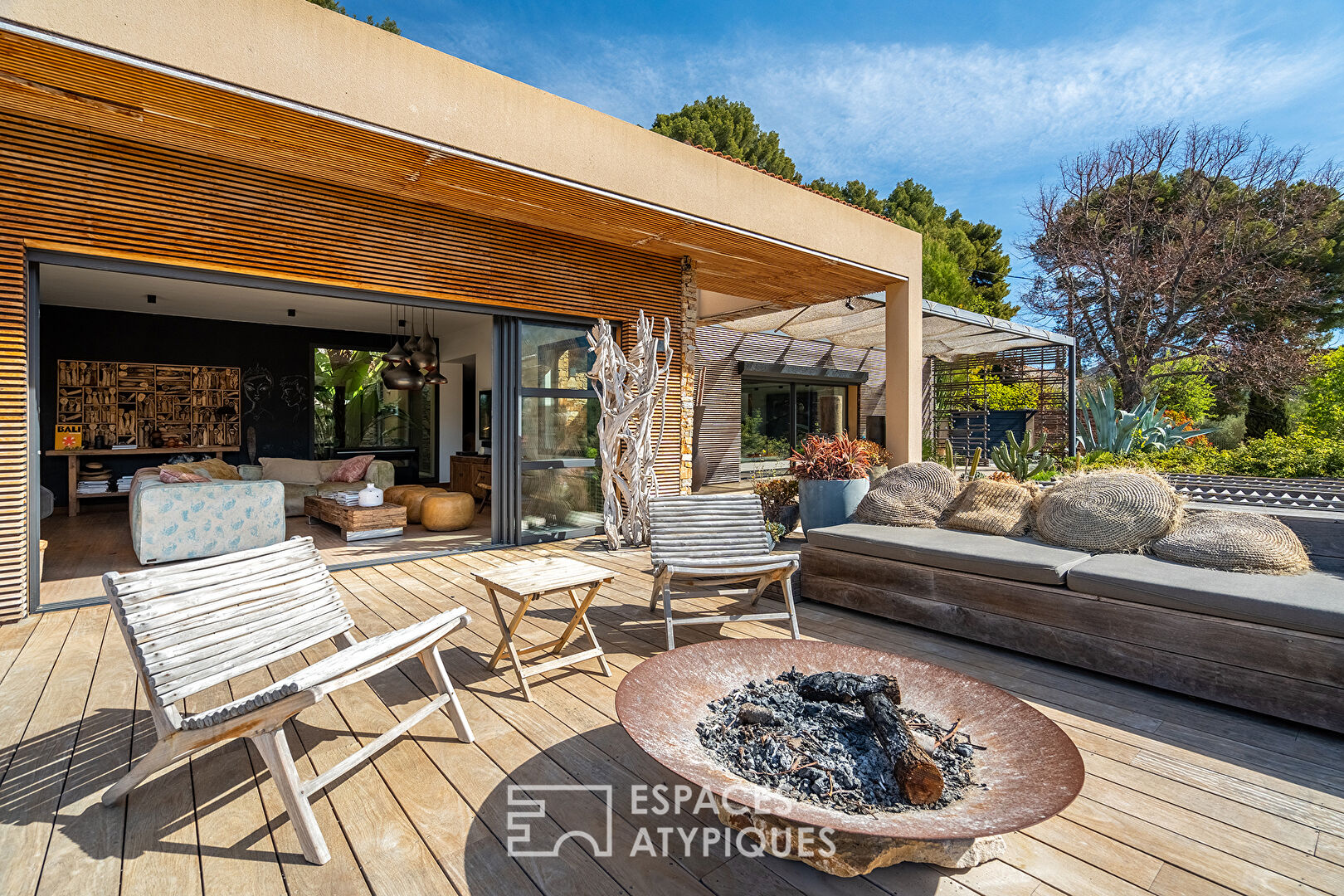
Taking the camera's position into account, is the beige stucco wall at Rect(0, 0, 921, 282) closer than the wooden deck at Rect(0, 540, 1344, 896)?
No

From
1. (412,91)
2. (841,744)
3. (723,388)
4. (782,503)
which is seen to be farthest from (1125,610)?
(723,388)

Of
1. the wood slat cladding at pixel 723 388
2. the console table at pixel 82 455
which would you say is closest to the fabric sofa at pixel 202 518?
the console table at pixel 82 455

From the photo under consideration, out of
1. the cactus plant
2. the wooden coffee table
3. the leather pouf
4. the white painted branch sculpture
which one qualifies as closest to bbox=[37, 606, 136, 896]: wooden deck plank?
the wooden coffee table

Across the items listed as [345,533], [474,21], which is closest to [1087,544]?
[345,533]

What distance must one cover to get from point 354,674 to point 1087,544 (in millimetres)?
3781

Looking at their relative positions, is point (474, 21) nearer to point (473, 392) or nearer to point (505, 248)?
point (473, 392)

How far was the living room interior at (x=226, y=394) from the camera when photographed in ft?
25.8

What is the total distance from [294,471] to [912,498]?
8.06 metres

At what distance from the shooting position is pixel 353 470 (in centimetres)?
832

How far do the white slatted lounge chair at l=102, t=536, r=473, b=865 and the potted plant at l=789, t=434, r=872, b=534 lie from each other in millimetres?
4415

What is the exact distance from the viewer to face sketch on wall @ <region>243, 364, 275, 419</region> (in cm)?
1008

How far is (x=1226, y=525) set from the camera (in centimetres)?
336

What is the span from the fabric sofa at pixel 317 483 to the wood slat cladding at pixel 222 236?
11.7 ft

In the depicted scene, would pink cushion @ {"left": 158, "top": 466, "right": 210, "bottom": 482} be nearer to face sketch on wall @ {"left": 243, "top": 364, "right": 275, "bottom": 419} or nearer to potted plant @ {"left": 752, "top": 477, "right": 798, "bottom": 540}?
face sketch on wall @ {"left": 243, "top": 364, "right": 275, "bottom": 419}
